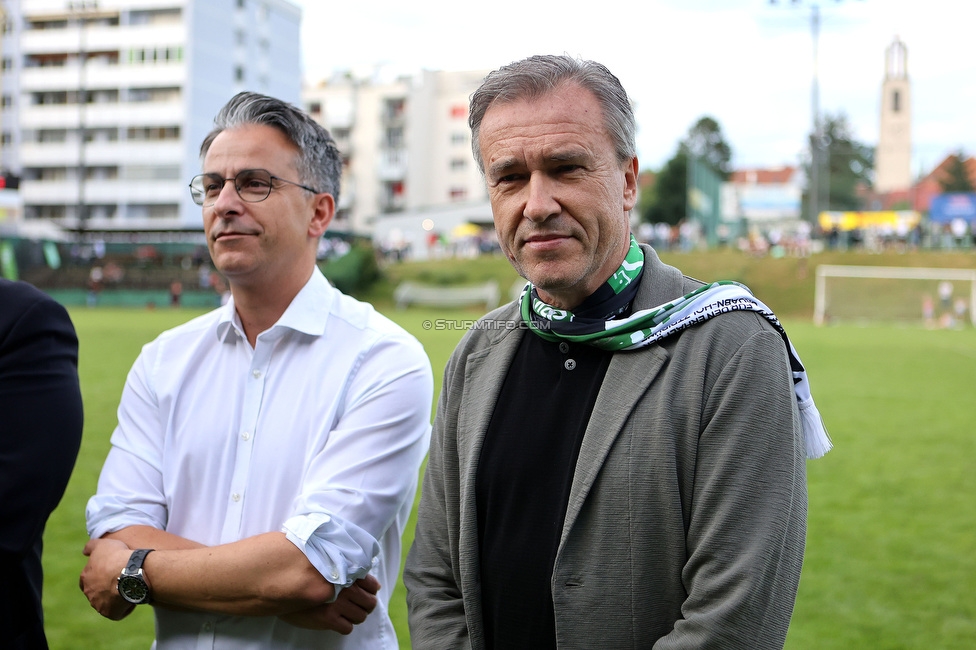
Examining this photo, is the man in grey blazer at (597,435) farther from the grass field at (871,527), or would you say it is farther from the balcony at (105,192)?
the balcony at (105,192)

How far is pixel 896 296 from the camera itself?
36031 mm

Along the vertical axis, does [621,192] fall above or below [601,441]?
above

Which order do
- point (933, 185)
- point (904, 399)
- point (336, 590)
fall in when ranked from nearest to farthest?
point (336, 590)
point (904, 399)
point (933, 185)

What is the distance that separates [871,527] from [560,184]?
576 cm

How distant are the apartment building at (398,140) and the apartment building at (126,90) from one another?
963 cm

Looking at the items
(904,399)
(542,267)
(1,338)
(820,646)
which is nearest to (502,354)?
(542,267)

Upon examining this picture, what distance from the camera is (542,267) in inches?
77.7

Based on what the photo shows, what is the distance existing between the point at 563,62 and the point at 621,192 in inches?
12.5

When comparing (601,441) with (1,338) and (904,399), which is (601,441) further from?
(904,399)

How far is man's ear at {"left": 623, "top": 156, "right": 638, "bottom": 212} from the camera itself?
2.07m

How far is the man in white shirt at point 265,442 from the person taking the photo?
2264 mm

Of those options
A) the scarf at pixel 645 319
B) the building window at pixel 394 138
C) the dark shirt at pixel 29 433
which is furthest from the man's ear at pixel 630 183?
the building window at pixel 394 138

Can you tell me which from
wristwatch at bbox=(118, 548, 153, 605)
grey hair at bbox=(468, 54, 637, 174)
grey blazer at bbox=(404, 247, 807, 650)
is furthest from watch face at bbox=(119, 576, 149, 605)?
grey hair at bbox=(468, 54, 637, 174)

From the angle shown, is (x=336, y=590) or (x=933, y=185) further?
(x=933, y=185)
